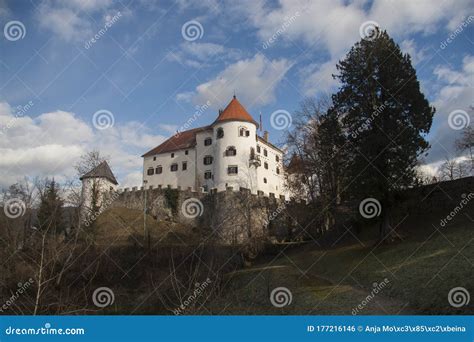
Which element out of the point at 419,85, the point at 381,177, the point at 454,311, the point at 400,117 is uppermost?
the point at 419,85

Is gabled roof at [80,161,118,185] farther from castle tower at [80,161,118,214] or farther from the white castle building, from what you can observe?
the white castle building

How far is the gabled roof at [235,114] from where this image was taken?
159 ft

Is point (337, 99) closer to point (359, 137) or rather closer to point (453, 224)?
point (359, 137)

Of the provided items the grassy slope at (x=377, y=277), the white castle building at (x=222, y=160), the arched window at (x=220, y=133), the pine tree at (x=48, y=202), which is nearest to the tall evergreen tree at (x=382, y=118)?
the grassy slope at (x=377, y=277)

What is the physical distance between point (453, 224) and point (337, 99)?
10.2 m

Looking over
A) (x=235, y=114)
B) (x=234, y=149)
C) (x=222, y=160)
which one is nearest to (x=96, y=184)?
(x=222, y=160)

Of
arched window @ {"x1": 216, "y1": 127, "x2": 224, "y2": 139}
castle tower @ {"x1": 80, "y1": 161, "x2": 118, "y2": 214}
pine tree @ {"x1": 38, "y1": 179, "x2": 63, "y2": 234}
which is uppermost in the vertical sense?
arched window @ {"x1": 216, "y1": 127, "x2": 224, "y2": 139}

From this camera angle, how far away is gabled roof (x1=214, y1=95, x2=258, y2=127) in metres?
48.6

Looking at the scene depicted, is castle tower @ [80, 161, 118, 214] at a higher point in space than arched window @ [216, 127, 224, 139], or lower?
lower

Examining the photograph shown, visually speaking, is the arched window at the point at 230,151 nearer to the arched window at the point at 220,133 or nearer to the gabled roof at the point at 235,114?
the arched window at the point at 220,133

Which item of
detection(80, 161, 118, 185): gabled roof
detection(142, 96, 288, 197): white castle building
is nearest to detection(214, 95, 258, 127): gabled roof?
detection(142, 96, 288, 197): white castle building

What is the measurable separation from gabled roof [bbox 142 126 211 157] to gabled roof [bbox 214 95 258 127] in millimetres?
3346

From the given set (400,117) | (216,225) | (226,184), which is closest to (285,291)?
(400,117)

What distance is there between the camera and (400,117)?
75.8 ft
